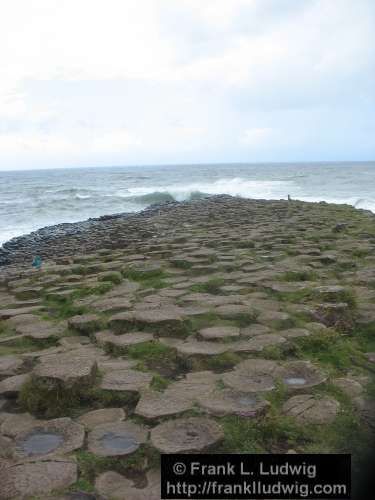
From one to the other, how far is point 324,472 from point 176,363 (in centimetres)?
117

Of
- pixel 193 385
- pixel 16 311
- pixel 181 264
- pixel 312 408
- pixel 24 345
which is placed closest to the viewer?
pixel 312 408

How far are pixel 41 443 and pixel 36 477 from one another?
9.6 inches

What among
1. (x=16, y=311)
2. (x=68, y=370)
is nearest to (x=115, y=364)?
(x=68, y=370)

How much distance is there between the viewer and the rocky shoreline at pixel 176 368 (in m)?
1.96

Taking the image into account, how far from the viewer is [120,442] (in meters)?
2.04

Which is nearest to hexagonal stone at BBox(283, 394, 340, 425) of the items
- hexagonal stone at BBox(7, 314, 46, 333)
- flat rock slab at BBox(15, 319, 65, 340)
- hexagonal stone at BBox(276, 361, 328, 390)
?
hexagonal stone at BBox(276, 361, 328, 390)

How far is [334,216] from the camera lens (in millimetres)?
9531

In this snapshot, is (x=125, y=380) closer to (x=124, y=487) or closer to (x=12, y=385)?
(x=12, y=385)

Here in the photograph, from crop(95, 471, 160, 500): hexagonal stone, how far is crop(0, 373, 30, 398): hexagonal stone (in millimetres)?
857

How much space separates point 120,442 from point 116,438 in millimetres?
37

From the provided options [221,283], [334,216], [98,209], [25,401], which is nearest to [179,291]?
[221,283]

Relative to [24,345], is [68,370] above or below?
above

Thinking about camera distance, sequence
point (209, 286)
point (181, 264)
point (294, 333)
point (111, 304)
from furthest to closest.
A: point (181, 264) → point (209, 286) → point (111, 304) → point (294, 333)

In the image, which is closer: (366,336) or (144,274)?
(366,336)
